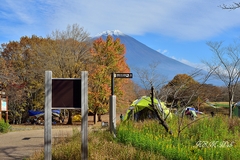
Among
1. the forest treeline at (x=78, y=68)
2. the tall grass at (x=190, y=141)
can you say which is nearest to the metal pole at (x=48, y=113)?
the tall grass at (x=190, y=141)

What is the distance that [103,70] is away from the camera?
78.5 ft

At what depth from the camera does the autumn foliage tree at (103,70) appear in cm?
2361

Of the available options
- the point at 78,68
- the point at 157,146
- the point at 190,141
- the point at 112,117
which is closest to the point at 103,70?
the point at 78,68

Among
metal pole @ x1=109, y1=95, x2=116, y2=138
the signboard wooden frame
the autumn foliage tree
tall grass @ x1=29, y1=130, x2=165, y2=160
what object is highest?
the autumn foliage tree

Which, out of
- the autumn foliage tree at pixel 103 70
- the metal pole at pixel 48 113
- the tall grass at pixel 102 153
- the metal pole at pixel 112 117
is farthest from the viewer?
the autumn foliage tree at pixel 103 70

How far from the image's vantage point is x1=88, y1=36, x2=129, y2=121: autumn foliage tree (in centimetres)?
2361

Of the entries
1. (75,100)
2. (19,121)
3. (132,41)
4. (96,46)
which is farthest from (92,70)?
(132,41)

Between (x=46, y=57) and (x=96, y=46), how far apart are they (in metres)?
4.36

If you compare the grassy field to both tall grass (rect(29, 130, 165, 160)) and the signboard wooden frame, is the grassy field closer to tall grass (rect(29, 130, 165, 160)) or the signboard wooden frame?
tall grass (rect(29, 130, 165, 160))

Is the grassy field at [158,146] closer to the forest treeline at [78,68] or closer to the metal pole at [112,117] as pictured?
the metal pole at [112,117]

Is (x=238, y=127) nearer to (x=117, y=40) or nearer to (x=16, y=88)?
(x=117, y=40)

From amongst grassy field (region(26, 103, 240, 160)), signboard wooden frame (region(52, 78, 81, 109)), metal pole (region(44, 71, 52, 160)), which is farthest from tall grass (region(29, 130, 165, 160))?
signboard wooden frame (region(52, 78, 81, 109))

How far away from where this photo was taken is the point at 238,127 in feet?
30.3

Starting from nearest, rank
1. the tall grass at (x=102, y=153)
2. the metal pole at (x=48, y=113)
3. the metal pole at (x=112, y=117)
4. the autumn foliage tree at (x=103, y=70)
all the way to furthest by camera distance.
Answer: the tall grass at (x=102, y=153)
the metal pole at (x=48, y=113)
the metal pole at (x=112, y=117)
the autumn foliage tree at (x=103, y=70)
